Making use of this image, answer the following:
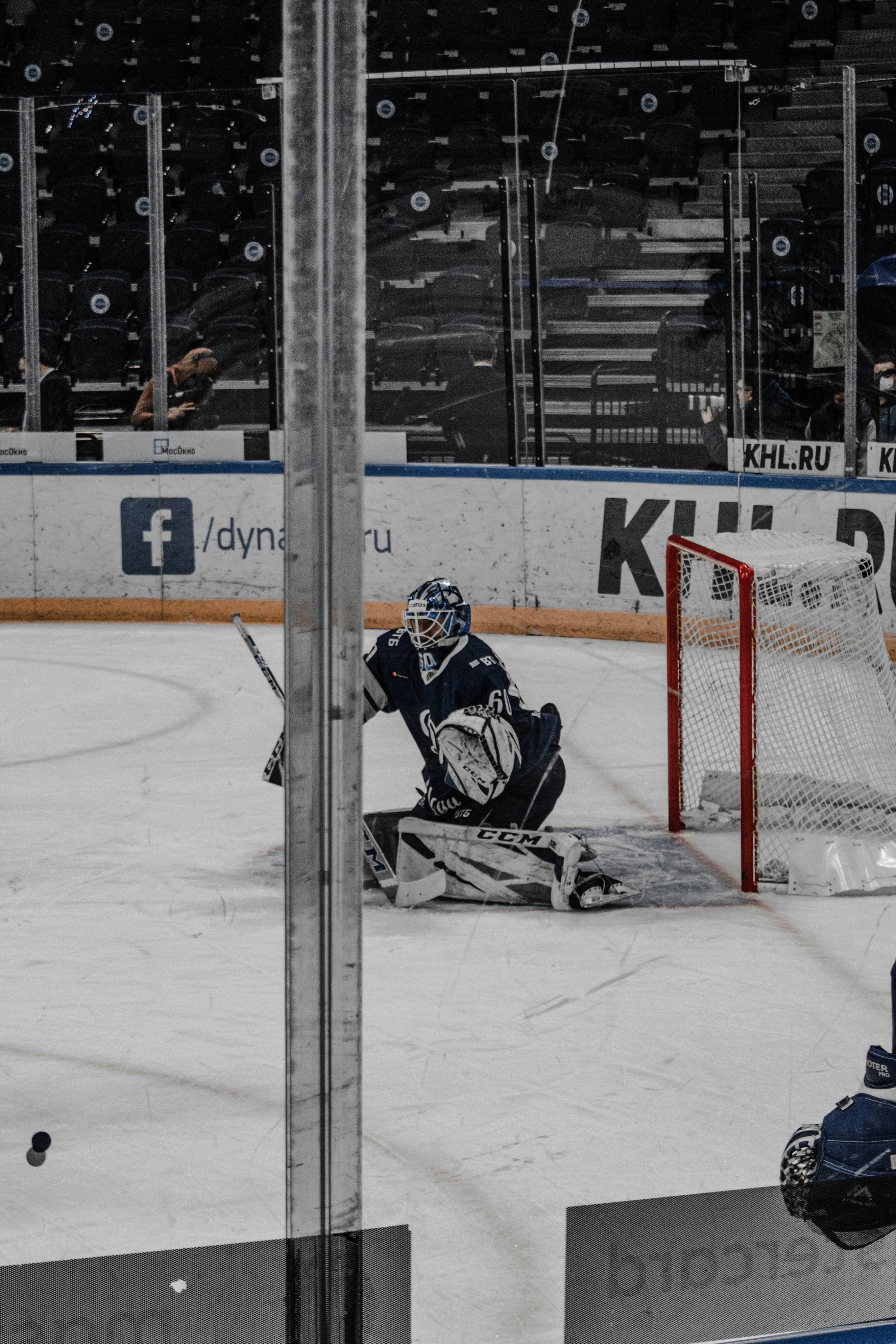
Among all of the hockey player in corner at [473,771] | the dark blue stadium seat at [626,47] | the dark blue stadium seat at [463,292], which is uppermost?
the dark blue stadium seat at [626,47]

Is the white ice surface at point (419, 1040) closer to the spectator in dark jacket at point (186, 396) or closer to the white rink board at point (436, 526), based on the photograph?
the white rink board at point (436, 526)

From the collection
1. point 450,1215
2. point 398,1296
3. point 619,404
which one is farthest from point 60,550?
point 398,1296

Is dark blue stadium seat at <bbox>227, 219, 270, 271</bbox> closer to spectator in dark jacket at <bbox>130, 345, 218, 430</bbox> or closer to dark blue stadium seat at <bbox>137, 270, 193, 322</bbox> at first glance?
dark blue stadium seat at <bbox>137, 270, 193, 322</bbox>

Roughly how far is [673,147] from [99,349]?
10.9 ft

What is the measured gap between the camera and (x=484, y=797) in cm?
415

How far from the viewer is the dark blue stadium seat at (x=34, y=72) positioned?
11.8 meters

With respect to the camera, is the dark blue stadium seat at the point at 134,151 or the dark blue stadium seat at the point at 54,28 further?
the dark blue stadium seat at the point at 54,28

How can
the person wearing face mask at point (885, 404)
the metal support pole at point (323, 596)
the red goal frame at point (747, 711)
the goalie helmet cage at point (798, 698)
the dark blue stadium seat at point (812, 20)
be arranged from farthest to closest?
the dark blue stadium seat at point (812, 20) < the person wearing face mask at point (885, 404) < the goalie helmet cage at point (798, 698) < the red goal frame at point (747, 711) < the metal support pole at point (323, 596)

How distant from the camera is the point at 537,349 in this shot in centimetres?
845

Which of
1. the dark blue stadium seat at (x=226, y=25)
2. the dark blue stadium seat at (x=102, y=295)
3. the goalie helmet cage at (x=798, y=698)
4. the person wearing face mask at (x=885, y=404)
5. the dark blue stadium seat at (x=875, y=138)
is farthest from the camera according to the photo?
the dark blue stadium seat at (x=226, y=25)

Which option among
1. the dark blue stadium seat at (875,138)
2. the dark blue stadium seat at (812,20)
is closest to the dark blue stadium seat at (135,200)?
the dark blue stadium seat at (875,138)

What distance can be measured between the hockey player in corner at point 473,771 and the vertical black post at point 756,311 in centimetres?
399

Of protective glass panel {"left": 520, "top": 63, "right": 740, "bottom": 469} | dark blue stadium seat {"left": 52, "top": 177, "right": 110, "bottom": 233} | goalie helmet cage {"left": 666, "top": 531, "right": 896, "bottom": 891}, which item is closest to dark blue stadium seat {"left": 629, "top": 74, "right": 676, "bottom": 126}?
protective glass panel {"left": 520, "top": 63, "right": 740, "bottom": 469}

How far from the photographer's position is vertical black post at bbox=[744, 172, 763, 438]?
7859 mm
